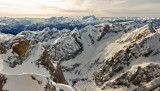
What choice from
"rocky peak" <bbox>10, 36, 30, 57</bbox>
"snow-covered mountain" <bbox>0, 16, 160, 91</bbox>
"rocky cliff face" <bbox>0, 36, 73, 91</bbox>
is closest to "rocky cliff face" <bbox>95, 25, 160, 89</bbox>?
"snow-covered mountain" <bbox>0, 16, 160, 91</bbox>

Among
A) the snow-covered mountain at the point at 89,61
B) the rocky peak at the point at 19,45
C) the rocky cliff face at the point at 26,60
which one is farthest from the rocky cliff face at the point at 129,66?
the rocky peak at the point at 19,45

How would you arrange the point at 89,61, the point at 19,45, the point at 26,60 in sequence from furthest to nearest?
the point at 89,61 → the point at 19,45 → the point at 26,60

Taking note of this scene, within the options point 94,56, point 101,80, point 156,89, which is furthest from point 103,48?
point 156,89

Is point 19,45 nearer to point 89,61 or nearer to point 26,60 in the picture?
point 26,60

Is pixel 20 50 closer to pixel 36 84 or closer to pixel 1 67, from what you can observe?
pixel 1 67

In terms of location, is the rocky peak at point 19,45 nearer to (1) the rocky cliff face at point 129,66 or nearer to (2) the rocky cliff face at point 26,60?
(2) the rocky cliff face at point 26,60

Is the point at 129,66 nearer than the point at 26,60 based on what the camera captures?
No

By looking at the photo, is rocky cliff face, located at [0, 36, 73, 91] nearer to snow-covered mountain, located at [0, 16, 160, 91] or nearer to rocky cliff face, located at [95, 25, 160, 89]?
snow-covered mountain, located at [0, 16, 160, 91]

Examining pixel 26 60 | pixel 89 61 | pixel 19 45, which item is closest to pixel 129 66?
pixel 89 61

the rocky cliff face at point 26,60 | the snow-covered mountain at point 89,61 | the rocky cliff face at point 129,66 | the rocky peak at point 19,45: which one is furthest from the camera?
the rocky cliff face at point 129,66
